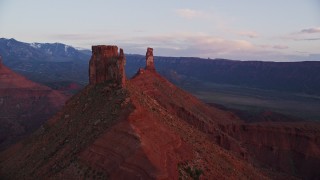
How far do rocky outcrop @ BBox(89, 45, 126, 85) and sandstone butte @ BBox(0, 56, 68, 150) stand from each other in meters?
47.5

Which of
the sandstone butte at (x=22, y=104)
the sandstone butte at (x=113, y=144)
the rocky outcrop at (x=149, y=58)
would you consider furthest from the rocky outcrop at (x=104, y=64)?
the sandstone butte at (x=22, y=104)

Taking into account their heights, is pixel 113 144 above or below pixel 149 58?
below

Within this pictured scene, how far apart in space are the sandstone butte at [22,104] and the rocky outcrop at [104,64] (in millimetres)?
47461

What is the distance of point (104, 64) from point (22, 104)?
7142cm

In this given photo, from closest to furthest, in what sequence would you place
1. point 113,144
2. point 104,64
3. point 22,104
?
point 113,144
point 104,64
point 22,104

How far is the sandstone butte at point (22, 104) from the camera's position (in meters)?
99.0

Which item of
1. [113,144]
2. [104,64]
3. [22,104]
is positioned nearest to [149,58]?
[104,64]

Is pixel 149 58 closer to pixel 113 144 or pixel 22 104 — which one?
pixel 113 144

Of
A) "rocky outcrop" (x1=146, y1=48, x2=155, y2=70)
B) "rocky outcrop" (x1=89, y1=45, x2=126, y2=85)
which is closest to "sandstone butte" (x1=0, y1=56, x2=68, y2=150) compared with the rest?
"rocky outcrop" (x1=146, y1=48, x2=155, y2=70)

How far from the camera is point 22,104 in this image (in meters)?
115

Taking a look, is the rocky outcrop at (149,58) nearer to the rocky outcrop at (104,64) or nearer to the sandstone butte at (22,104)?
the sandstone butte at (22,104)

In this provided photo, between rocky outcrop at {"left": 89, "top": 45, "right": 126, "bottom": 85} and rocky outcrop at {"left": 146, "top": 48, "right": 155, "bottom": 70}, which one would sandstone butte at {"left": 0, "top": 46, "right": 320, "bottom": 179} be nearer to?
rocky outcrop at {"left": 89, "top": 45, "right": 126, "bottom": 85}

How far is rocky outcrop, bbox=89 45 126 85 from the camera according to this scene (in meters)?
47.2

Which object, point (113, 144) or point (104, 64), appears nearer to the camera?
point (113, 144)
